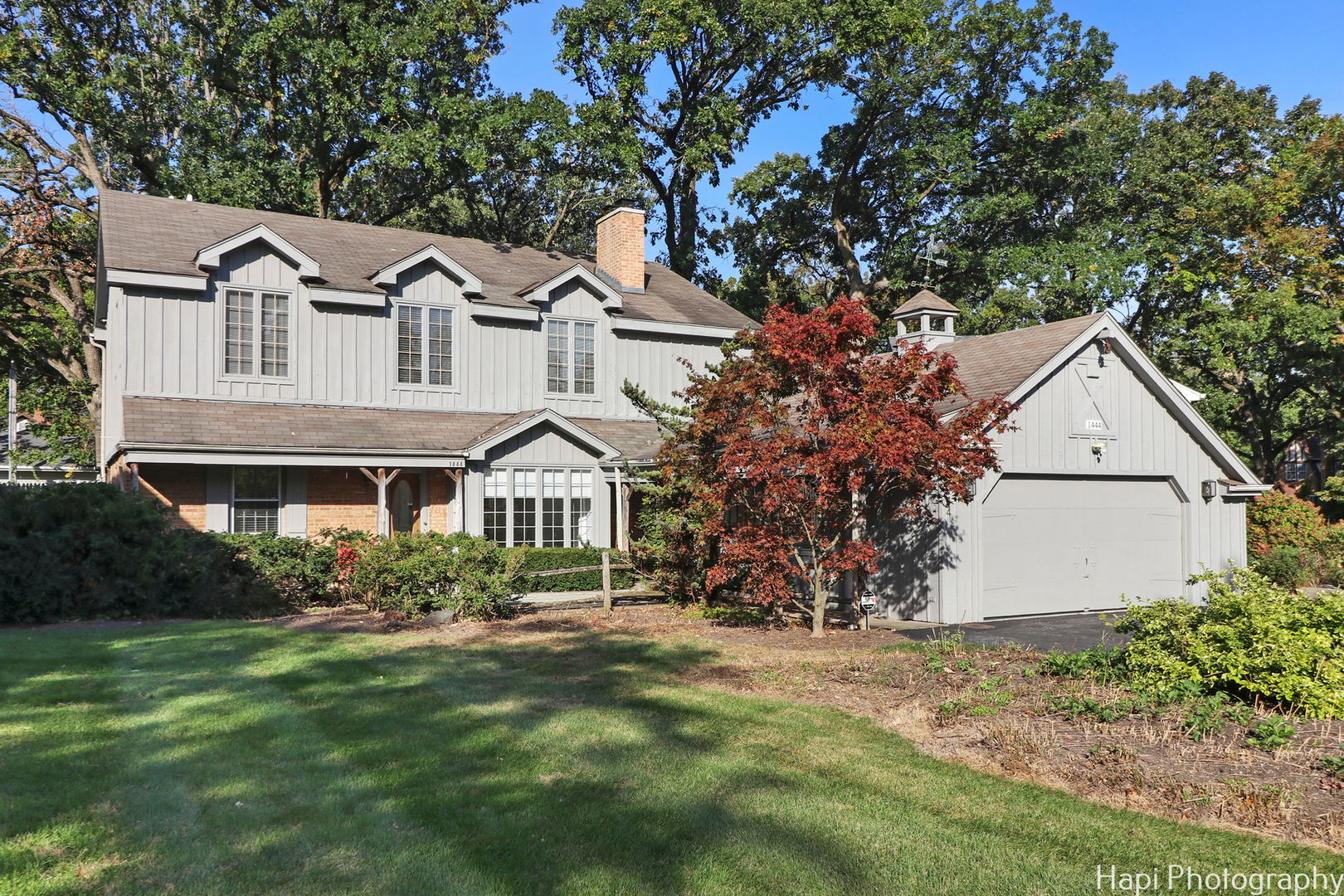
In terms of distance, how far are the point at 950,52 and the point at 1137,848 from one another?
32822mm

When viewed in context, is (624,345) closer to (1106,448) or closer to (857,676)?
(1106,448)

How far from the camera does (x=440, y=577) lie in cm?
1543

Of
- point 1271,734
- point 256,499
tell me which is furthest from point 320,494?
point 1271,734

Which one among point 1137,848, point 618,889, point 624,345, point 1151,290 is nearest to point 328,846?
point 618,889

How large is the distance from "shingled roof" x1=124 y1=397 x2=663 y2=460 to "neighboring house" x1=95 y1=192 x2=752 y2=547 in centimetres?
5

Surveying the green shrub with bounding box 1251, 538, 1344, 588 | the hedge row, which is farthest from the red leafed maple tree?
the green shrub with bounding box 1251, 538, 1344, 588

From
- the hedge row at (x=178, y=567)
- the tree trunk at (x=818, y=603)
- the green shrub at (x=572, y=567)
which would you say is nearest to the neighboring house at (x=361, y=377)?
the green shrub at (x=572, y=567)

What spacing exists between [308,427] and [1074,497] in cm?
1519

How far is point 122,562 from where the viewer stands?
48.8 feet

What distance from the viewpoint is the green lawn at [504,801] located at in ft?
17.7

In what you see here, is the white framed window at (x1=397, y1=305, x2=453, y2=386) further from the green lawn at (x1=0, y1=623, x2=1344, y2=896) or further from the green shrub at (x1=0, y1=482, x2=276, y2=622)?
the green lawn at (x1=0, y1=623, x2=1344, y2=896)

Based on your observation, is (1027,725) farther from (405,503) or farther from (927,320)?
(405,503)

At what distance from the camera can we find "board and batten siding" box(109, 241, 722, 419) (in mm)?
19250

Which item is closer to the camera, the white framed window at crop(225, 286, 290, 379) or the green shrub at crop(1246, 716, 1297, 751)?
the green shrub at crop(1246, 716, 1297, 751)
